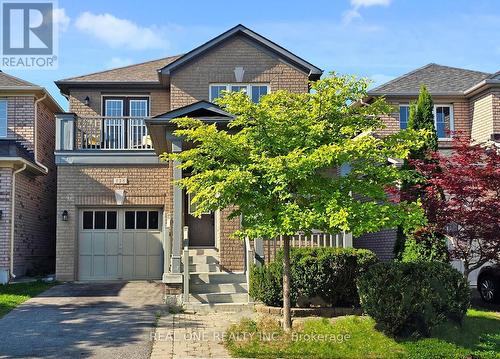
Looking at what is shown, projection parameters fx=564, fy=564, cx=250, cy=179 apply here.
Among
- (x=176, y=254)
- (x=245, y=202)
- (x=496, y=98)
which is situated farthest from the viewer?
(x=496, y=98)

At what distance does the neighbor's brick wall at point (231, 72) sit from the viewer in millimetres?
17516

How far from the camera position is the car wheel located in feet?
44.2

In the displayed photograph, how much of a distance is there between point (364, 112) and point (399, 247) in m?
5.14

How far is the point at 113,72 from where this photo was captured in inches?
766

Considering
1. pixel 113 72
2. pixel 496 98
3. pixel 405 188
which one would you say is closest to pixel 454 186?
pixel 405 188

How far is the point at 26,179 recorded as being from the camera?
1762 cm

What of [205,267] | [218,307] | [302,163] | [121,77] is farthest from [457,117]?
[302,163]

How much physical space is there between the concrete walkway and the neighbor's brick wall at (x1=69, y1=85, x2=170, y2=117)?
30.0ft

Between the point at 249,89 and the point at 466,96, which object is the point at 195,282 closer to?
the point at 249,89

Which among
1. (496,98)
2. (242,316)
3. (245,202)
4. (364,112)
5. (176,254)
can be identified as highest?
(496,98)

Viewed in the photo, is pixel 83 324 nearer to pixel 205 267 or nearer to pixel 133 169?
pixel 205 267

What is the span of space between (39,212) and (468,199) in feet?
45.4

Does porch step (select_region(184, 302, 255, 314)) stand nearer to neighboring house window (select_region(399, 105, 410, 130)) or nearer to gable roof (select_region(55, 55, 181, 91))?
gable roof (select_region(55, 55, 181, 91))

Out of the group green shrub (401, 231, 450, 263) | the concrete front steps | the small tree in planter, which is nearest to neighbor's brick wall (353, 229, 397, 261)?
green shrub (401, 231, 450, 263)
